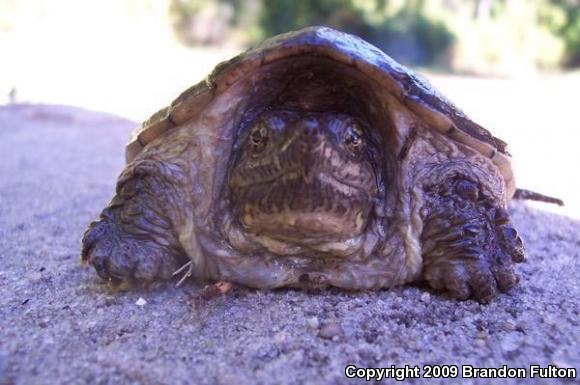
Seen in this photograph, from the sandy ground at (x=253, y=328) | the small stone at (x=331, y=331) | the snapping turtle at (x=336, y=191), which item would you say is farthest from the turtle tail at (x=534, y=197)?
the small stone at (x=331, y=331)

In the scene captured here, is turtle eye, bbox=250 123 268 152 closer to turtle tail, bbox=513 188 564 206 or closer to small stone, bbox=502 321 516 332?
small stone, bbox=502 321 516 332

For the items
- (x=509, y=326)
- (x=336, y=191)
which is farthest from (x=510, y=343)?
(x=336, y=191)

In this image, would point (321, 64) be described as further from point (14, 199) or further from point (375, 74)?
point (14, 199)

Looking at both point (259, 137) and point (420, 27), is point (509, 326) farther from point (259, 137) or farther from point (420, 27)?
point (420, 27)

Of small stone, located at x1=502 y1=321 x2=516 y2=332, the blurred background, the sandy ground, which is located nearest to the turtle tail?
the blurred background

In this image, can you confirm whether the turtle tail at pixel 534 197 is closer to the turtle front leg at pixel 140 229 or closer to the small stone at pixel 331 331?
the small stone at pixel 331 331
